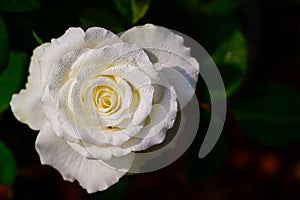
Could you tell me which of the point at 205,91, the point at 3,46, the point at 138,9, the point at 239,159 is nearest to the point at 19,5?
the point at 3,46

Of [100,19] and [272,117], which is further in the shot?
[272,117]

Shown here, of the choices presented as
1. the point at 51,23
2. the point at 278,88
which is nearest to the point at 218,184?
the point at 278,88

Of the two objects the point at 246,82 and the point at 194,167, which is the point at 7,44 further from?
the point at 246,82

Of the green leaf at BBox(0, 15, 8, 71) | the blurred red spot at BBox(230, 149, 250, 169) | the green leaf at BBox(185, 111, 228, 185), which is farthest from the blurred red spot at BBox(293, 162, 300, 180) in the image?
the green leaf at BBox(0, 15, 8, 71)

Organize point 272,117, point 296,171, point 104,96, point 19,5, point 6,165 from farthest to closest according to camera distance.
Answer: point 296,171
point 272,117
point 6,165
point 19,5
point 104,96

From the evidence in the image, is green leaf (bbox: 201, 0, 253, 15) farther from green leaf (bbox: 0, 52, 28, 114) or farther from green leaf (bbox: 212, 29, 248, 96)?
green leaf (bbox: 0, 52, 28, 114)

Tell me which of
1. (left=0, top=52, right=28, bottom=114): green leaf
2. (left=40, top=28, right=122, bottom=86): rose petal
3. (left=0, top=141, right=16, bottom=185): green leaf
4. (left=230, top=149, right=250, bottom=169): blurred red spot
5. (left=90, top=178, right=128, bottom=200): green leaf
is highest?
(left=40, top=28, right=122, bottom=86): rose petal

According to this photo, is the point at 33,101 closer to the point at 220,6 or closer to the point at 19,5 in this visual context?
the point at 19,5
